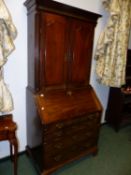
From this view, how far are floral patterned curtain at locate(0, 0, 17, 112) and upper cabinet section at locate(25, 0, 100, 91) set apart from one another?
22 centimetres

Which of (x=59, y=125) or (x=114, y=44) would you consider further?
(x=114, y=44)

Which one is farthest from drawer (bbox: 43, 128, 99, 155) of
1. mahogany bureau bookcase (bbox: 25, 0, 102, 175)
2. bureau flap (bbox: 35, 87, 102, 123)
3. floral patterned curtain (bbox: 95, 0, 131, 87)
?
floral patterned curtain (bbox: 95, 0, 131, 87)

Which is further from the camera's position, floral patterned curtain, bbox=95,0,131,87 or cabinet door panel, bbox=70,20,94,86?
floral patterned curtain, bbox=95,0,131,87

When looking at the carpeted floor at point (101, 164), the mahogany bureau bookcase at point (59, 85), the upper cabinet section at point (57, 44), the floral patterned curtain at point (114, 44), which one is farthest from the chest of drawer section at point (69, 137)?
the floral patterned curtain at point (114, 44)

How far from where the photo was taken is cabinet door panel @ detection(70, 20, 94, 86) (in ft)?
6.16

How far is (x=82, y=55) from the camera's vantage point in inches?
79.1

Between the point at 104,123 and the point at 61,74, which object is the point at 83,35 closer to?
the point at 61,74

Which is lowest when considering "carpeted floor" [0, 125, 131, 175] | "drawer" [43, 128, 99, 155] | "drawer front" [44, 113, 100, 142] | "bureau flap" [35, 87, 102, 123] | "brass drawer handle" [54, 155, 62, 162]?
"carpeted floor" [0, 125, 131, 175]

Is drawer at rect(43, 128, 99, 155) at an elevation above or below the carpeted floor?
above

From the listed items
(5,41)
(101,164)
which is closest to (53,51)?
(5,41)

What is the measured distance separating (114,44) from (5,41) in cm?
150

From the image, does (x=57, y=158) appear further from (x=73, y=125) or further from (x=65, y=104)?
(x=65, y=104)

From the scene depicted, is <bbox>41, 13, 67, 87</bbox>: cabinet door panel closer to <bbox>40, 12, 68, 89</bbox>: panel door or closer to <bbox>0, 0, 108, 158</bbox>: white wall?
<bbox>40, 12, 68, 89</bbox>: panel door

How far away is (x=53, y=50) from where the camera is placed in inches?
68.9
